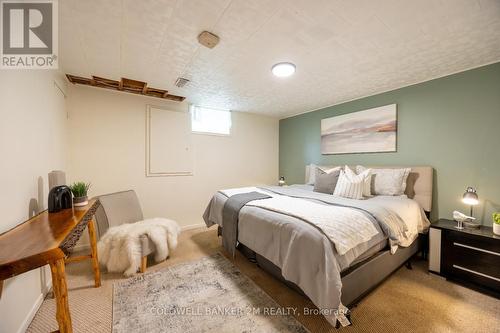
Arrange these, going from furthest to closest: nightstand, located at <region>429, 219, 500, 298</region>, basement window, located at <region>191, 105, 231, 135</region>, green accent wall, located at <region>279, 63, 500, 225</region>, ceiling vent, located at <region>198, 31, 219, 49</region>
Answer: basement window, located at <region>191, 105, 231, 135</region> → green accent wall, located at <region>279, 63, 500, 225</region> → nightstand, located at <region>429, 219, 500, 298</region> → ceiling vent, located at <region>198, 31, 219, 49</region>

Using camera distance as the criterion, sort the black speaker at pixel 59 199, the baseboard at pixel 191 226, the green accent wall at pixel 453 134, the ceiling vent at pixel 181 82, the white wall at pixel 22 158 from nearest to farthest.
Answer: the white wall at pixel 22 158
the black speaker at pixel 59 199
the green accent wall at pixel 453 134
the ceiling vent at pixel 181 82
the baseboard at pixel 191 226

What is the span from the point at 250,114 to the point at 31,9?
347cm

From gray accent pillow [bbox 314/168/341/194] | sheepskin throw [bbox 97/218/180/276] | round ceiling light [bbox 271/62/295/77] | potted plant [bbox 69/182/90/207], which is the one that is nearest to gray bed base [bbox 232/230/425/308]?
gray accent pillow [bbox 314/168/341/194]

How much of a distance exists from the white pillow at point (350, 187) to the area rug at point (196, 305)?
1.66 m

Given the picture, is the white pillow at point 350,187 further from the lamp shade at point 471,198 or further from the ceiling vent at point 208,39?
the ceiling vent at point 208,39

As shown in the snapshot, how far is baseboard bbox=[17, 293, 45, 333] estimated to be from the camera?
1385mm

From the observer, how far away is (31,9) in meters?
1.38

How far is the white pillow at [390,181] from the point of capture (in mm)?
2619

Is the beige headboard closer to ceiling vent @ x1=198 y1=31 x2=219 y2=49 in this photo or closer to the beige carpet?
the beige carpet

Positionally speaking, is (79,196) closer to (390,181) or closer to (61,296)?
(61,296)

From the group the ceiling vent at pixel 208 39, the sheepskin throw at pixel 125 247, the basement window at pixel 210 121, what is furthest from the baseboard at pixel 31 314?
the basement window at pixel 210 121

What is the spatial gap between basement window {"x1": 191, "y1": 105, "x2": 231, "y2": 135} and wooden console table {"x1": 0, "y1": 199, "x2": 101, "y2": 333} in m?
2.74

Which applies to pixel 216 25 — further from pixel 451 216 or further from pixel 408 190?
pixel 451 216

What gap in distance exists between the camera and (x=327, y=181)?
2986mm
